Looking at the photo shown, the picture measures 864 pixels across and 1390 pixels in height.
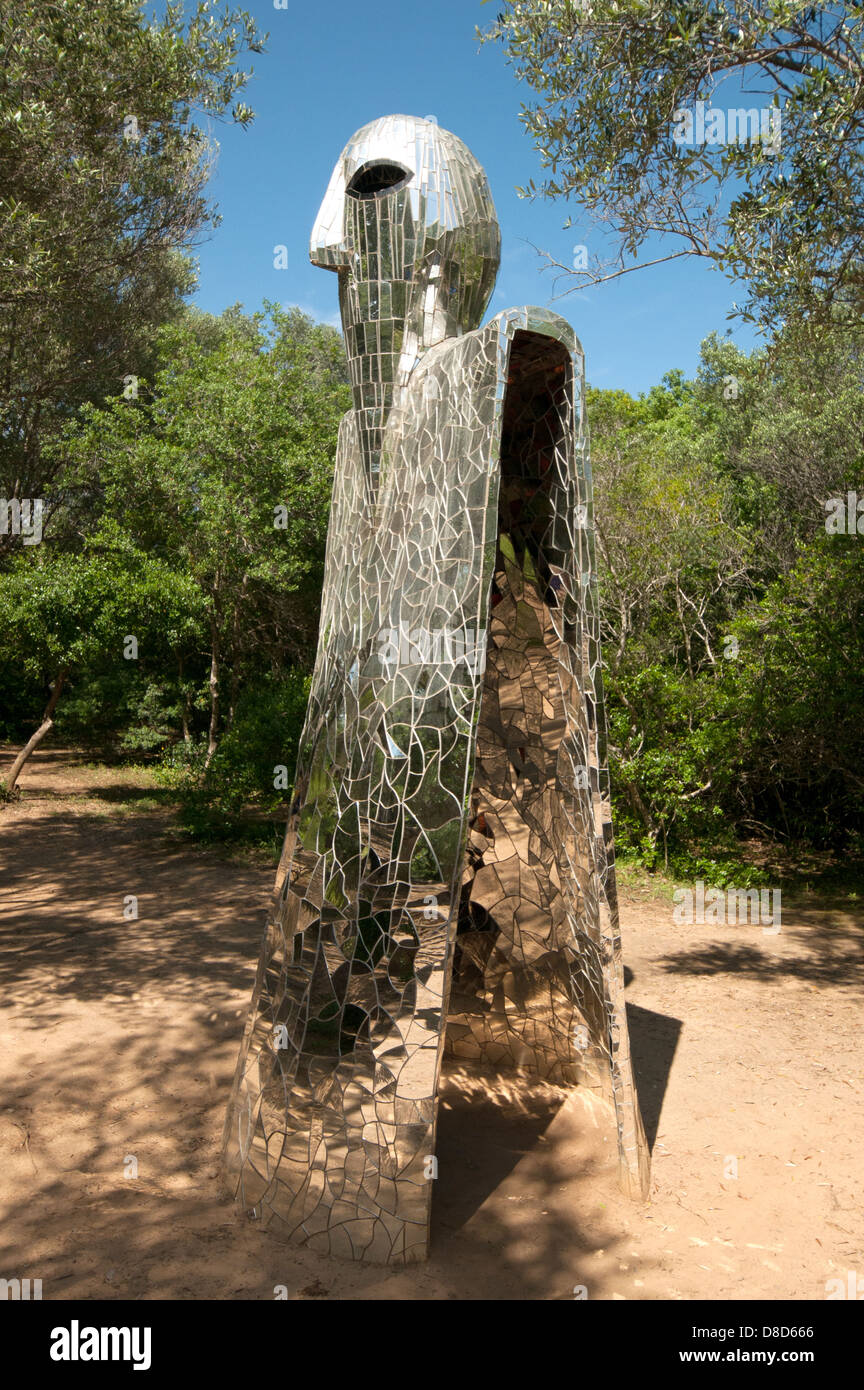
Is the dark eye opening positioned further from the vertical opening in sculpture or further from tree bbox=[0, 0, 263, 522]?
tree bbox=[0, 0, 263, 522]

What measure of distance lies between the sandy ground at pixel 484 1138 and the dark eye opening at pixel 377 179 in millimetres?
3927

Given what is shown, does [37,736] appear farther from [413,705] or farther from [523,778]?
[413,705]

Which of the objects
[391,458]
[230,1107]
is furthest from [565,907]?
[391,458]

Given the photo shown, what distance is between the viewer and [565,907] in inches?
180

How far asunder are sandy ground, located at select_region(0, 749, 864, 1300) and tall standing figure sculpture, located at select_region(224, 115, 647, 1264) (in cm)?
27

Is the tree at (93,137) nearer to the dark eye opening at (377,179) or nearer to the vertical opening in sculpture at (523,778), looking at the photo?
the dark eye opening at (377,179)

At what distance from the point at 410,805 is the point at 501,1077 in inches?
88.5

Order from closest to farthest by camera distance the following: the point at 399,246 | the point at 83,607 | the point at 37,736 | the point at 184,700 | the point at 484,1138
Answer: the point at 399,246
the point at 484,1138
the point at 83,607
the point at 37,736
the point at 184,700

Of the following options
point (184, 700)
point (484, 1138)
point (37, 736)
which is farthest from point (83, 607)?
point (484, 1138)

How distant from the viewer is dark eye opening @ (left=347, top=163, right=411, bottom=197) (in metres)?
3.93

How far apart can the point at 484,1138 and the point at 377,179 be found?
13.6 ft

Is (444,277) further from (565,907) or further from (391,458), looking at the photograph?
(565,907)

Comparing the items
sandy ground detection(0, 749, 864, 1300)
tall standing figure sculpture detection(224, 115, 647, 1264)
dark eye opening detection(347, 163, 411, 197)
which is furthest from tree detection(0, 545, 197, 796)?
dark eye opening detection(347, 163, 411, 197)

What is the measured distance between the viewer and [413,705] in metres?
3.58
